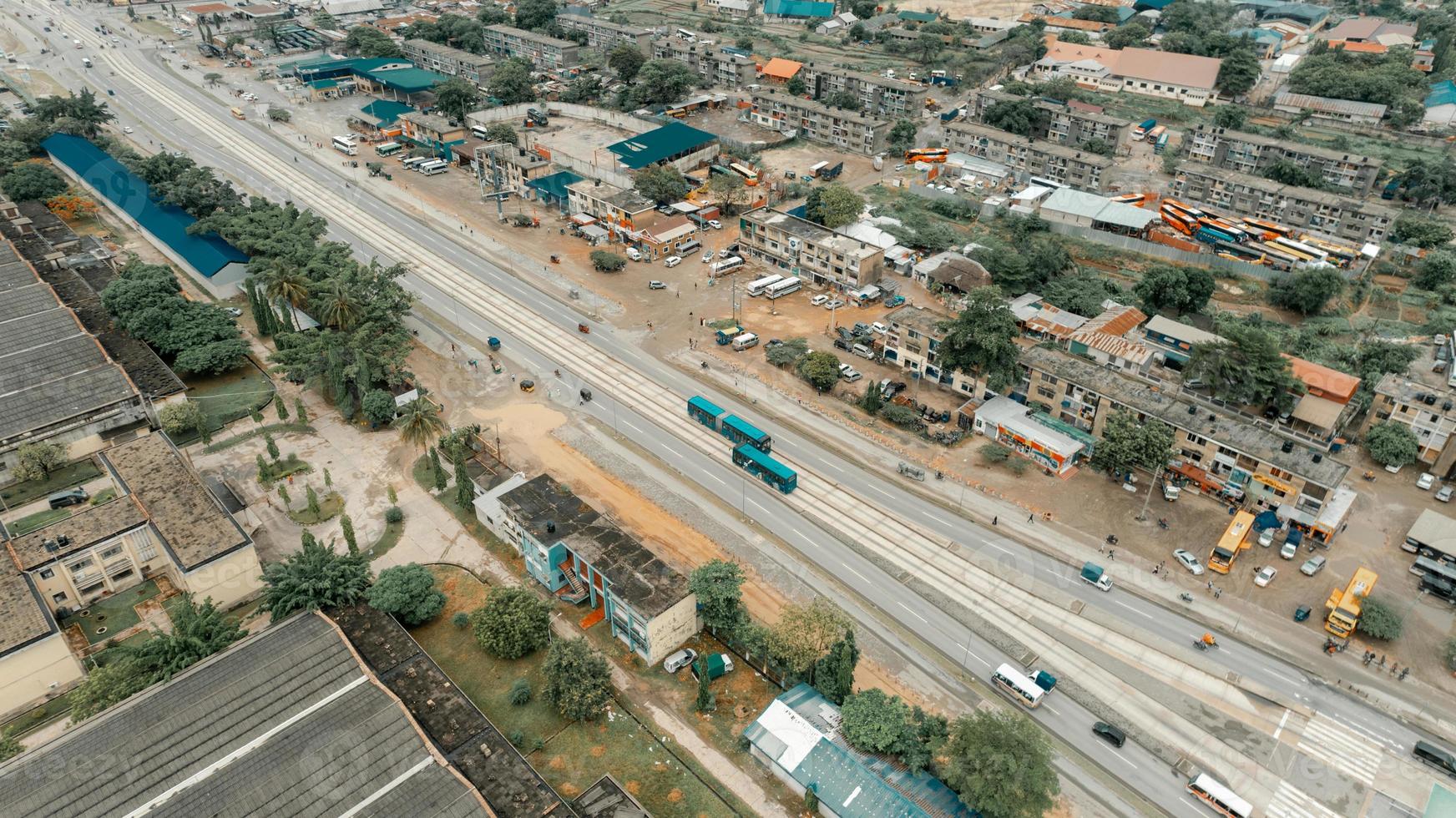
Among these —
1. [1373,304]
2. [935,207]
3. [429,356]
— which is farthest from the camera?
[935,207]

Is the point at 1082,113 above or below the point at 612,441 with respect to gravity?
above

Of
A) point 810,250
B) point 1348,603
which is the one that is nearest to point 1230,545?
point 1348,603

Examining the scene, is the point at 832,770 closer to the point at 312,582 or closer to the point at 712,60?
the point at 312,582

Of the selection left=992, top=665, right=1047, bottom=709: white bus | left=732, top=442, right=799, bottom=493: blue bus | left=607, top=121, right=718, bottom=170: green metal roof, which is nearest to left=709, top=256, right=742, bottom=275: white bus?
left=607, top=121, right=718, bottom=170: green metal roof

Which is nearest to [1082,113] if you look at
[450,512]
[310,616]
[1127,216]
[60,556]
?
[1127,216]

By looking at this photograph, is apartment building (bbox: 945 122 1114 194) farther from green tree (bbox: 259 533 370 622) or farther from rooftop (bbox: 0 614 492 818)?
rooftop (bbox: 0 614 492 818)

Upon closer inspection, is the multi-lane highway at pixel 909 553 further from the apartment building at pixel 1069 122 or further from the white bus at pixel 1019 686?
the apartment building at pixel 1069 122

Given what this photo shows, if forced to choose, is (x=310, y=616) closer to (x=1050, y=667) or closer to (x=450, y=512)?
(x=450, y=512)
